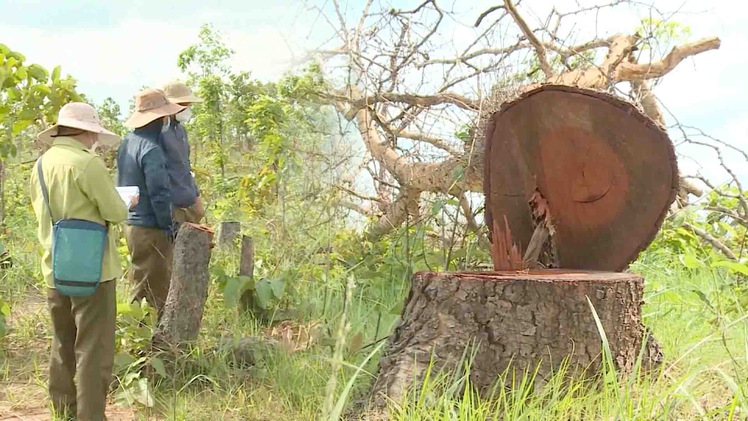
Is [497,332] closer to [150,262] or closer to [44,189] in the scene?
[44,189]

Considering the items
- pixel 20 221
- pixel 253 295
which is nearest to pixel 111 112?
pixel 20 221

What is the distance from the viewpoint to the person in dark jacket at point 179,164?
469 cm

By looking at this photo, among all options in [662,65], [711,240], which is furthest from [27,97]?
[711,240]

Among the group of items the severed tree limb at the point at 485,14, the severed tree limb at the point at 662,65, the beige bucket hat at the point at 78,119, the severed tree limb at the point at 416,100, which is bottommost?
Answer: the beige bucket hat at the point at 78,119

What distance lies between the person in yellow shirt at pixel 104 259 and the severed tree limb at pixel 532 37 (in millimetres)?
2972

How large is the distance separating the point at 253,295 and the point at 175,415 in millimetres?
1390

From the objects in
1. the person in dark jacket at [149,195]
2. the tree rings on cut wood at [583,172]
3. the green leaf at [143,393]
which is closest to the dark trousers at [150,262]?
the person in dark jacket at [149,195]

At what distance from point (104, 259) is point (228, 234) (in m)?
2.38

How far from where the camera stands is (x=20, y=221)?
7938 millimetres

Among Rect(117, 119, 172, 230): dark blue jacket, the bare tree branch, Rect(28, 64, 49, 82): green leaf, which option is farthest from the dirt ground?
the bare tree branch

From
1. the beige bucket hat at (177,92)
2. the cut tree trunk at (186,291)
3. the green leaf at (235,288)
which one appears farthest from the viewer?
the beige bucket hat at (177,92)

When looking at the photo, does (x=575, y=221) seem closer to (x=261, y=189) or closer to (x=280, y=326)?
(x=280, y=326)

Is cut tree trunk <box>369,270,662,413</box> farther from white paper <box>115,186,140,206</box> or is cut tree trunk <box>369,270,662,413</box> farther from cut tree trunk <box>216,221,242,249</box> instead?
cut tree trunk <box>216,221,242,249</box>

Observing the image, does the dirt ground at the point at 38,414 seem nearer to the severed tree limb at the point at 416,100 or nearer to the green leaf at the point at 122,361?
the green leaf at the point at 122,361
